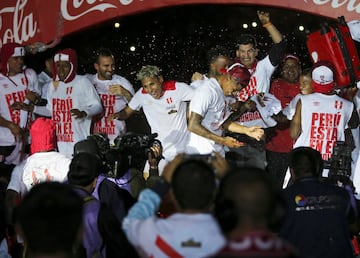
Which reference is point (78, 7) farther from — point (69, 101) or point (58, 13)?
point (69, 101)

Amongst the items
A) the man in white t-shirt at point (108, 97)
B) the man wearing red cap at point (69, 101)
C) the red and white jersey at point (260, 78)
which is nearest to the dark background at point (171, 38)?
the man in white t-shirt at point (108, 97)

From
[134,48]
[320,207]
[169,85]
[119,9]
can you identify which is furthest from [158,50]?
[320,207]

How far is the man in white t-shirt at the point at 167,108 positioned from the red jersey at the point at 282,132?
99 centimetres

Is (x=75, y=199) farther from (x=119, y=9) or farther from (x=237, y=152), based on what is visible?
(x=119, y=9)

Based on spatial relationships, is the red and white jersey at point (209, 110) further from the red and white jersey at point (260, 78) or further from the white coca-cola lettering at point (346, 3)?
the white coca-cola lettering at point (346, 3)

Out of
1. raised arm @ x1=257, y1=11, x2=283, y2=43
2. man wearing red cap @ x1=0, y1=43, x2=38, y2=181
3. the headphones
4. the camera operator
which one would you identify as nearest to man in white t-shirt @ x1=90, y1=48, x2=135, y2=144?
man wearing red cap @ x1=0, y1=43, x2=38, y2=181

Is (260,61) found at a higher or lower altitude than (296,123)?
higher

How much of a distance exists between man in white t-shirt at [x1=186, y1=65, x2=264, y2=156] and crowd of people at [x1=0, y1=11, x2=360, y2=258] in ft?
0.04

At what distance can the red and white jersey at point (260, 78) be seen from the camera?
346 inches

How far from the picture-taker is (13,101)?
30.8 feet

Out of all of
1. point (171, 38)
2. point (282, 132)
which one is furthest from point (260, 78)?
point (171, 38)

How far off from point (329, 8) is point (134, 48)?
10.6 feet

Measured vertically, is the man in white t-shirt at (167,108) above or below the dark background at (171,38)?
below

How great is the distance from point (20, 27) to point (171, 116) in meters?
2.43
